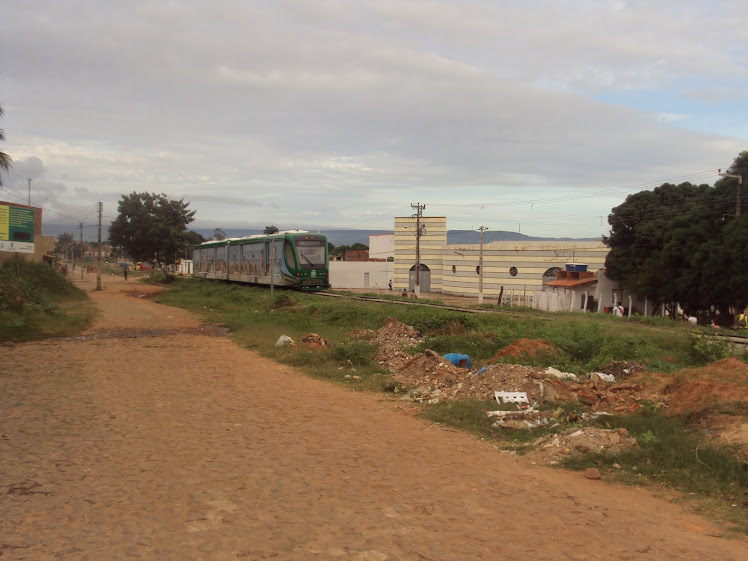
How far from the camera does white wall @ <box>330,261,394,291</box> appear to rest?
6069 centimetres

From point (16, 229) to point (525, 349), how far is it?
905 inches

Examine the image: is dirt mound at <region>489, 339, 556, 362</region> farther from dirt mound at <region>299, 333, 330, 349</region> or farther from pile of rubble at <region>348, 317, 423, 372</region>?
dirt mound at <region>299, 333, 330, 349</region>

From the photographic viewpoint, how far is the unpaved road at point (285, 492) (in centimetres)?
444

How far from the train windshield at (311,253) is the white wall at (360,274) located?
28115mm

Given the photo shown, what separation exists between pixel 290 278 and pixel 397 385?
2070 centimetres

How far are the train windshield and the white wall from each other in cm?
2811

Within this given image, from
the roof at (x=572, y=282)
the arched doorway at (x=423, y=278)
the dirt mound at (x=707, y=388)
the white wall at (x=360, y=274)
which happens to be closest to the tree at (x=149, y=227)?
the white wall at (x=360, y=274)

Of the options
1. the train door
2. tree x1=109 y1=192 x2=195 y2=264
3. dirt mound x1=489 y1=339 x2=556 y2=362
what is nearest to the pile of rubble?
dirt mound x1=489 y1=339 x2=556 y2=362

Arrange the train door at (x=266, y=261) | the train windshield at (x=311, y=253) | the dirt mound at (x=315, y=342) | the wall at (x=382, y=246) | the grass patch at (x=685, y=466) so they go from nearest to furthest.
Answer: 1. the grass patch at (x=685, y=466)
2. the dirt mound at (x=315, y=342)
3. the train windshield at (x=311, y=253)
4. the train door at (x=266, y=261)
5. the wall at (x=382, y=246)

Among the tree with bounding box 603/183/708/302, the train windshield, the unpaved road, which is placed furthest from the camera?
the tree with bounding box 603/183/708/302

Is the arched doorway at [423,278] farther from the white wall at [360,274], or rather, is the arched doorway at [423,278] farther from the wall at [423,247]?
the white wall at [360,274]

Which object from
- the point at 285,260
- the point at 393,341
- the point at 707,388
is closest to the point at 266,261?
the point at 285,260

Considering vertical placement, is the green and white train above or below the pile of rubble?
above

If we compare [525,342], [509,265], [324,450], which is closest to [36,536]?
[324,450]
